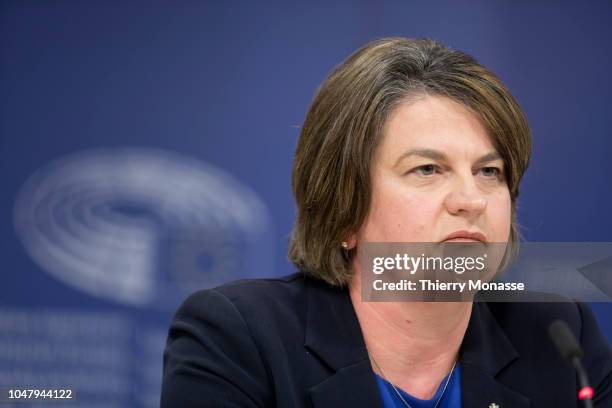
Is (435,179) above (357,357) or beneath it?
above

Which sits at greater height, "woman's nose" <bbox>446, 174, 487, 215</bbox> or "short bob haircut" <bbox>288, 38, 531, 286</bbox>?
"short bob haircut" <bbox>288, 38, 531, 286</bbox>

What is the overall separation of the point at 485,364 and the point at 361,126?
0.53 m

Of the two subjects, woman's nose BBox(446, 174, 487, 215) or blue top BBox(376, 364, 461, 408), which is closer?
woman's nose BBox(446, 174, 487, 215)

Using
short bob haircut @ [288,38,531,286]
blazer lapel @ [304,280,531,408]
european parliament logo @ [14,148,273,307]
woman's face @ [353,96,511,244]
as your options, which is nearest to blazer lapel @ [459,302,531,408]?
blazer lapel @ [304,280,531,408]

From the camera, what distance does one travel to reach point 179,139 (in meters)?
2.34

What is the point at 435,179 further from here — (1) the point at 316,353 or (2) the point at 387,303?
(1) the point at 316,353

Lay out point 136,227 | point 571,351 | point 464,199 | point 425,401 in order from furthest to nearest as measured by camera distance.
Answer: point 136,227 < point 425,401 < point 464,199 < point 571,351

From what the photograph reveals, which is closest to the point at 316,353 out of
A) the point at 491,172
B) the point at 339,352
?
the point at 339,352

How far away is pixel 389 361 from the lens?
1632 millimetres

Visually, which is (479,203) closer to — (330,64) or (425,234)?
(425,234)

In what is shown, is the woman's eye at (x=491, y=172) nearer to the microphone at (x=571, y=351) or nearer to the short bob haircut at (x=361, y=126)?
the short bob haircut at (x=361, y=126)

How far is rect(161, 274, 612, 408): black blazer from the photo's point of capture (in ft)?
4.89

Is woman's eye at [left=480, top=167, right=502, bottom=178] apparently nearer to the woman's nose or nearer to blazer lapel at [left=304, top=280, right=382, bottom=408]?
the woman's nose

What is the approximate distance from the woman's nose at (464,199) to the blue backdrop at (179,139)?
2.71 ft
